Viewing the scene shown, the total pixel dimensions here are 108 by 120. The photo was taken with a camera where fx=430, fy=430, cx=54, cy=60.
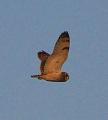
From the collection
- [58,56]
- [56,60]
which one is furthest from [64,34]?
[56,60]

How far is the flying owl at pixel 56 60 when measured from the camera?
74.3 feet

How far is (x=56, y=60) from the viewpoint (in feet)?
75.5

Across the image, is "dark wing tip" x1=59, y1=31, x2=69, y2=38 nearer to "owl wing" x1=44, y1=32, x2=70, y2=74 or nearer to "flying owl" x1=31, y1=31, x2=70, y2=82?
"flying owl" x1=31, y1=31, x2=70, y2=82

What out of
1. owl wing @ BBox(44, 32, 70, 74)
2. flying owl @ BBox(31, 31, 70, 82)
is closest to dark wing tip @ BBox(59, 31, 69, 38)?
flying owl @ BBox(31, 31, 70, 82)

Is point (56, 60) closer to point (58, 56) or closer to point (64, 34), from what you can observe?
point (58, 56)

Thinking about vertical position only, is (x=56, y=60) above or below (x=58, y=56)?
below

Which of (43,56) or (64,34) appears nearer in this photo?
(43,56)

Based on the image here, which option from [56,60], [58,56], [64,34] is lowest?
[56,60]

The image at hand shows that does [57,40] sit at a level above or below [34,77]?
above

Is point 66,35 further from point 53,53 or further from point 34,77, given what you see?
point 34,77

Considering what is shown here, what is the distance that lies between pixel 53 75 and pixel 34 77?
1547mm

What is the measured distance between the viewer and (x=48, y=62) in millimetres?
22781

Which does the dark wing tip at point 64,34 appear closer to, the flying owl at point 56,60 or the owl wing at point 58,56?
the flying owl at point 56,60

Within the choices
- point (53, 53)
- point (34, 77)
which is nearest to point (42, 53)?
point (53, 53)
